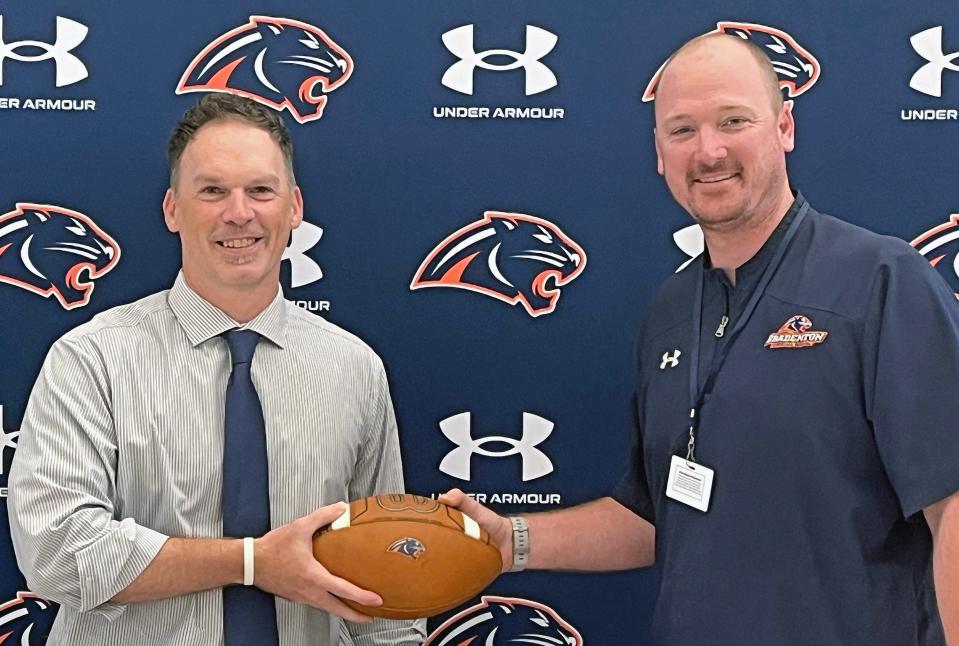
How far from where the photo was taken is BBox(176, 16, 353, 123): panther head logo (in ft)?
7.14

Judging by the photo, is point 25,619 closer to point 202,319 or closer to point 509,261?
point 202,319

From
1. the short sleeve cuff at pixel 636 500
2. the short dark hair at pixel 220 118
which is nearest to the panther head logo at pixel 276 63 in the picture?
the short dark hair at pixel 220 118

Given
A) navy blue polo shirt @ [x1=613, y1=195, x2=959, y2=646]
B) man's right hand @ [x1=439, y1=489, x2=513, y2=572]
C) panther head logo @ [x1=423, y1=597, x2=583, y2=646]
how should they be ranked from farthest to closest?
panther head logo @ [x1=423, y1=597, x2=583, y2=646], man's right hand @ [x1=439, y1=489, x2=513, y2=572], navy blue polo shirt @ [x1=613, y1=195, x2=959, y2=646]

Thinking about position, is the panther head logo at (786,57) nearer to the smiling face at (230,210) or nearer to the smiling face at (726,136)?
the smiling face at (726,136)

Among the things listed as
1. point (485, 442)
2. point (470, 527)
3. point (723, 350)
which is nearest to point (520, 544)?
point (470, 527)

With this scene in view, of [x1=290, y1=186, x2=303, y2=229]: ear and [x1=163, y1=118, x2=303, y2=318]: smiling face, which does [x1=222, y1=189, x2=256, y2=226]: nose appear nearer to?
[x1=163, y1=118, x2=303, y2=318]: smiling face

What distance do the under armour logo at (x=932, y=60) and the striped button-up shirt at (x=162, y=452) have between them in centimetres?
131

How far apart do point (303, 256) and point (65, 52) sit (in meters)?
0.65

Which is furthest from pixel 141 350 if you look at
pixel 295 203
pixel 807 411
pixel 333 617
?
pixel 807 411

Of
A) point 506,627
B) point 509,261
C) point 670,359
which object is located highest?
point 509,261

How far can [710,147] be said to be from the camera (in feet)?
5.37

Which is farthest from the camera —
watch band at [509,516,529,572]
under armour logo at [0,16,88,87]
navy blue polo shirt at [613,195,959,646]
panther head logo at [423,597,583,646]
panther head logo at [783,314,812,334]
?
panther head logo at [423,597,583,646]

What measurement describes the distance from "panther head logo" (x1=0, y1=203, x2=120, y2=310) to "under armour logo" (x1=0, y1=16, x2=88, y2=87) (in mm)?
275

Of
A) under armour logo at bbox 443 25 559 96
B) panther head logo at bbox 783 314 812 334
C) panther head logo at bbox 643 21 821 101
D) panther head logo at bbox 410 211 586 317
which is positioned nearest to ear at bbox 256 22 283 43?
under armour logo at bbox 443 25 559 96
